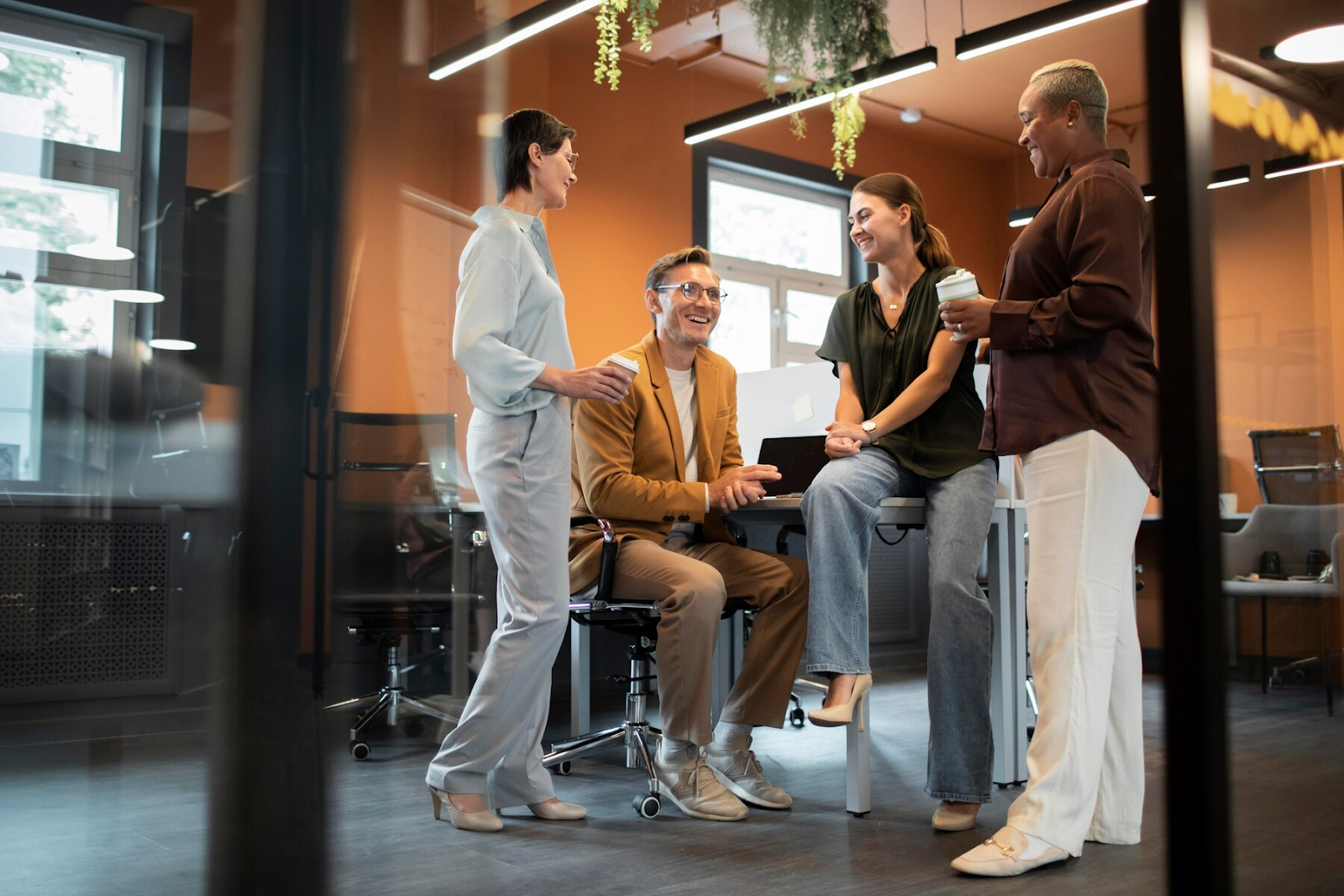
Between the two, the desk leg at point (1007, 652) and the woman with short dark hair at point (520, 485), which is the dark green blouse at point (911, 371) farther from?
the woman with short dark hair at point (520, 485)

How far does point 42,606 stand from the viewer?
3.22 feet

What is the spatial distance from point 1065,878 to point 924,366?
1.20 m

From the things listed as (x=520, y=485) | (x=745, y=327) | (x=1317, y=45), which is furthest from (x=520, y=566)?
(x=745, y=327)

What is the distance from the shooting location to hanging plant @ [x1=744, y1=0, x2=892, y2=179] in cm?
140

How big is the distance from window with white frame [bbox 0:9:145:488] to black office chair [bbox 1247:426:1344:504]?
1598 mm

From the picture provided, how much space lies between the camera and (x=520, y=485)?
7.66 ft

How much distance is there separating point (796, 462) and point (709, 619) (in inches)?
27.5

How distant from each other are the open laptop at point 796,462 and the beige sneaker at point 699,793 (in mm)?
815

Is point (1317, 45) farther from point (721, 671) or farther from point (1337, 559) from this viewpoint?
point (721, 671)

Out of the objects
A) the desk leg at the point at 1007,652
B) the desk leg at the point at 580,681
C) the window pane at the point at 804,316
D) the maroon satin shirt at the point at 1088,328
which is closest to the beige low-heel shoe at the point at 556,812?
the desk leg at the point at 580,681

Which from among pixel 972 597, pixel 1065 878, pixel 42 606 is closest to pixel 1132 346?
pixel 972 597

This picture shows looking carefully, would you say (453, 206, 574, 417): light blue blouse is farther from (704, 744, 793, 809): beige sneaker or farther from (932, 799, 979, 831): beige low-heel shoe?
(932, 799, 979, 831): beige low-heel shoe

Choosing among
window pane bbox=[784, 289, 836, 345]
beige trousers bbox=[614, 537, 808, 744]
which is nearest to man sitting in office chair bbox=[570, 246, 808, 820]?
beige trousers bbox=[614, 537, 808, 744]

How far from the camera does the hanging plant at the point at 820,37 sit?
140cm
